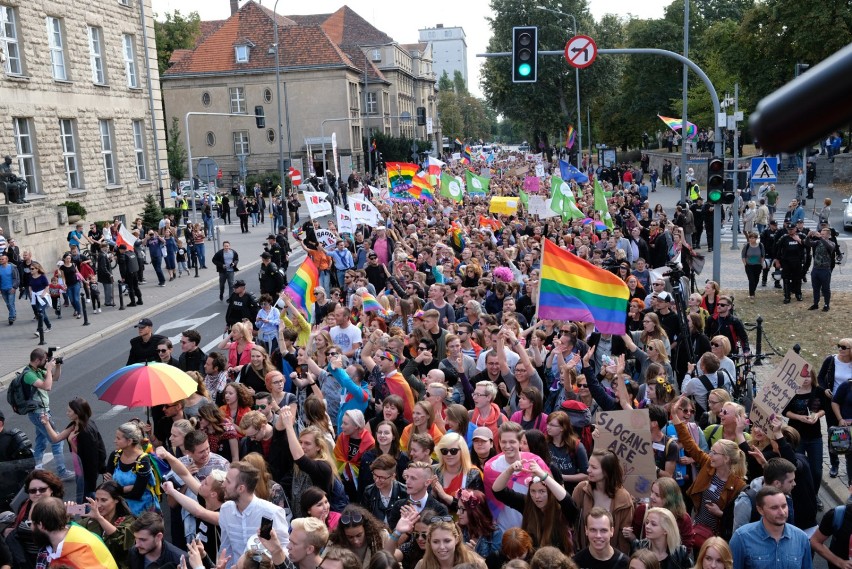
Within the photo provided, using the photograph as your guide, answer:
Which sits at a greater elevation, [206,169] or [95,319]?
[206,169]

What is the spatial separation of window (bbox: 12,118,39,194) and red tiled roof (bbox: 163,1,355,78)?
46370mm

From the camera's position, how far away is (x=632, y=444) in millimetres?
6363

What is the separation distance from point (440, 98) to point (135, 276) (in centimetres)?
13212

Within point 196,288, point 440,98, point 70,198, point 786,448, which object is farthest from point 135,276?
point 440,98

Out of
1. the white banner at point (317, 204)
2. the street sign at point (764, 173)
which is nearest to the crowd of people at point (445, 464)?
the white banner at point (317, 204)

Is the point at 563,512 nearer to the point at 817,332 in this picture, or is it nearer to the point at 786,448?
the point at 786,448

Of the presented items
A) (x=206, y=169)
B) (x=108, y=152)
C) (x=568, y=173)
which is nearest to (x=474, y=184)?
(x=568, y=173)

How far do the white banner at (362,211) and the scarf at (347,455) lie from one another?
1216 cm

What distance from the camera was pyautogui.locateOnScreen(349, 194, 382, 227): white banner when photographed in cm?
1886

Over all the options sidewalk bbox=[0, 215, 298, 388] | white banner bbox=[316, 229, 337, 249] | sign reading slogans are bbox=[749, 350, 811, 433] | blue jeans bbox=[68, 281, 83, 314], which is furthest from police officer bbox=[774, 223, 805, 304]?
blue jeans bbox=[68, 281, 83, 314]

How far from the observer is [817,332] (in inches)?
605

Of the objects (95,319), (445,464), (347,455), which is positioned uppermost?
(445,464)

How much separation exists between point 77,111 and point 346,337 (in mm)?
23774

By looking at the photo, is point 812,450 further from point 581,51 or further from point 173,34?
point 173,34
